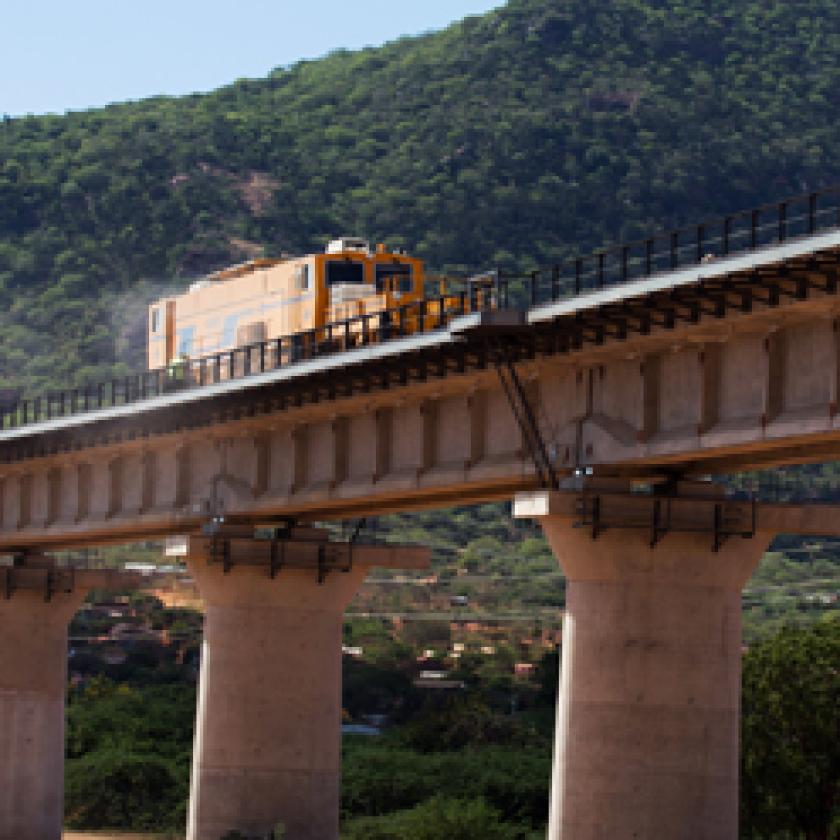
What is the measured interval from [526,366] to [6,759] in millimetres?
34709

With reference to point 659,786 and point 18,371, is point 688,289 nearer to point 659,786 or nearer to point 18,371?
point 659,786

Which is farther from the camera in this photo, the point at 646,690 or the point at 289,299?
the point at 289,299

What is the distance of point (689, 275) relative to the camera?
3133 centimetres

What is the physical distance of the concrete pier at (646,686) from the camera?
1395 inches

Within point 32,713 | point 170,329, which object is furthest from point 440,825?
point 170,329

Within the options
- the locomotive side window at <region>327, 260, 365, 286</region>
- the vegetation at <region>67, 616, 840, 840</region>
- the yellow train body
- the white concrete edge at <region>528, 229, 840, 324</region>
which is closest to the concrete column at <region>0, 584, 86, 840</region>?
the vegetation at <region>67, 616, 840, 840</region>

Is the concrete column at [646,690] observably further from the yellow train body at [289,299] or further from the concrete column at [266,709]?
the concrete column at [266,709]

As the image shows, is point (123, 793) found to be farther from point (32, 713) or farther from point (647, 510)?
point (647, 510)

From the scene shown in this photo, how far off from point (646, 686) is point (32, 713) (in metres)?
35.7

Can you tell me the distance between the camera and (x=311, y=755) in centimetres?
5134

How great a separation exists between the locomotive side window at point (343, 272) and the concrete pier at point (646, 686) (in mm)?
17431

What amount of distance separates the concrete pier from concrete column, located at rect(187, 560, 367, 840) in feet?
52.1

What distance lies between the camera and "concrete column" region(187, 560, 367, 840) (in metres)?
51.0

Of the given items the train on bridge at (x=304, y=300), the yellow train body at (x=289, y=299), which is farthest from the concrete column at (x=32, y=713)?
the train on bridge at (x=304, y=300)
